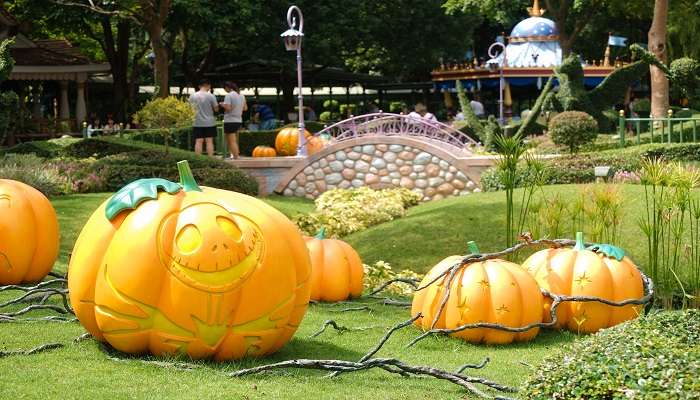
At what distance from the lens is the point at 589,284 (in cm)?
829

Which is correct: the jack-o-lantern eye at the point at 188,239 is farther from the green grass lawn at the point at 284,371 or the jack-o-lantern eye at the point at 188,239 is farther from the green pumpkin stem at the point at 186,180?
the green grass lawn at the point at 284,371

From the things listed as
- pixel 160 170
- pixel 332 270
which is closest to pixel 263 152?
pixel 160 170

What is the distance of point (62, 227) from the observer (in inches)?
600

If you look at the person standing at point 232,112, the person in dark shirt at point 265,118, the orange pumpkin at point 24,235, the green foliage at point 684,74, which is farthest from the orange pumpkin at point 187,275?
the person in dark shirt at point 265,118

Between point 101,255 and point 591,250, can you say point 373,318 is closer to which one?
point 591,250

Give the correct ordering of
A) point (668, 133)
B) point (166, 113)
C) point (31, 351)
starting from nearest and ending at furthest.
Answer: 1. point (31, 351)
2. point (166, 113)
3. point (668, 133)

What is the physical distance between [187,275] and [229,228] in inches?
14.6

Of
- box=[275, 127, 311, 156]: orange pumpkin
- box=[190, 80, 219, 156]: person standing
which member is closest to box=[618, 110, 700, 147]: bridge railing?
box=[275, 127, 311, 156]: orange pumpkin

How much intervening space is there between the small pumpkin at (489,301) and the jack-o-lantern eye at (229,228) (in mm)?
2071

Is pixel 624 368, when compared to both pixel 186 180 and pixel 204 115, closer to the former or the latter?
pixel 186 180

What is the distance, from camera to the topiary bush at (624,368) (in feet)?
13.2

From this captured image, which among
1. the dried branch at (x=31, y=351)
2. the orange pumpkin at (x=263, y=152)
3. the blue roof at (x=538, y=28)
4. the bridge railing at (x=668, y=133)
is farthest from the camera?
the blue roof at (x=538, y=28)

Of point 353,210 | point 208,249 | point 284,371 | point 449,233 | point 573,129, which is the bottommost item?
point 449,233

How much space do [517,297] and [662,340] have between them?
3304 millimetres
